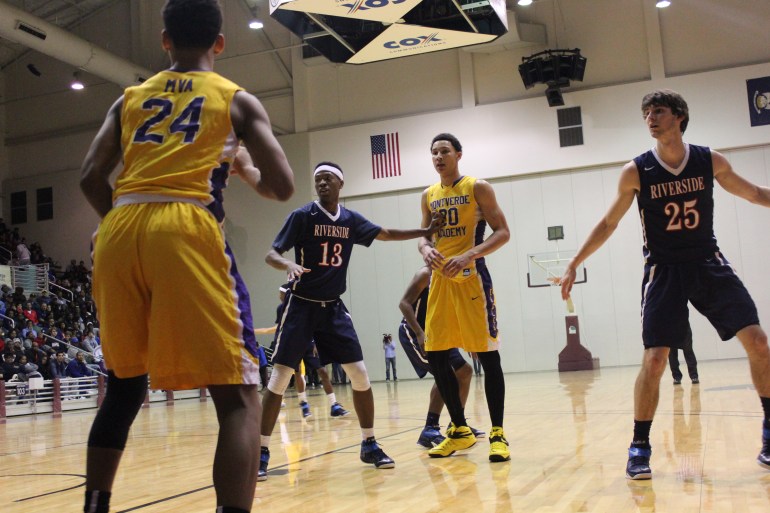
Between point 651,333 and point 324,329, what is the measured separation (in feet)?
6.67

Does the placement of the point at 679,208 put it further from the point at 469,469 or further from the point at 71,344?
the point at 71,344

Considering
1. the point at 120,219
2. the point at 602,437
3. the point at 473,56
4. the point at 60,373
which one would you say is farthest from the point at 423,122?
the point at 120,219

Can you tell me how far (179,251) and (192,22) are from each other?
0.75m

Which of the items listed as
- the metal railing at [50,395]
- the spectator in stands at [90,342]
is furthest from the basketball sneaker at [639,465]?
the spectator in stands at [90,342]

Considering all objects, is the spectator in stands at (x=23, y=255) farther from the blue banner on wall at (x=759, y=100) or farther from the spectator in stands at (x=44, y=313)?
the blue banner on wall at (x=759, y=100)

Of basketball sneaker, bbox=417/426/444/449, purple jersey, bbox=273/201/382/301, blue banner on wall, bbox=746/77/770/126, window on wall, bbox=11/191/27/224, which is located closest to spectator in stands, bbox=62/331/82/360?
window on wall, bbox=11/191/27/224

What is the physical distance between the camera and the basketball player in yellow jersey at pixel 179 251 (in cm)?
216

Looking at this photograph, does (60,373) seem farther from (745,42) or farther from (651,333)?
(745,42)

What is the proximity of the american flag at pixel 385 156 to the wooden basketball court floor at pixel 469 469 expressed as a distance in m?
13.8

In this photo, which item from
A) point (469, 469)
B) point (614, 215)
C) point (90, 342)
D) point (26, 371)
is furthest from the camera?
point (90, 342)

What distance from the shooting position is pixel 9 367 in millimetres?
14727

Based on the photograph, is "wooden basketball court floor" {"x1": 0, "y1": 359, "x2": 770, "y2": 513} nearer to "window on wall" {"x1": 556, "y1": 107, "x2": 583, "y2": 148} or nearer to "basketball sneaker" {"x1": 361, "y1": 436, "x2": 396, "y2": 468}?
"basketball sneaker" {"x1": 361, "y1": 436, "x2": 396, "y2": 468}

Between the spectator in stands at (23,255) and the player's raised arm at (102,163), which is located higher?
the spectator in stands at (23,255)

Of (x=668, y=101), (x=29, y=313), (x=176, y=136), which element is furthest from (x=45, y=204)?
(x=176, y=136)
